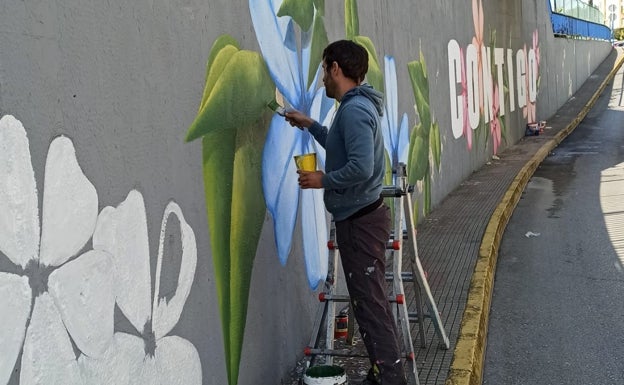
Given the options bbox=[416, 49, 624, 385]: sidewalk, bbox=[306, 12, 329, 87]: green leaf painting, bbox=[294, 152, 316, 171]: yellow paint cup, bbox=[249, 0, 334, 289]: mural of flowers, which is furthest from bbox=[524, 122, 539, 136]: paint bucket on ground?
bbox=[294, 152, 316, 171]: yellow paint cup

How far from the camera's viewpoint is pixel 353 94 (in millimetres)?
3824

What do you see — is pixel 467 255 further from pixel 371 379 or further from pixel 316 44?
pixel 371 379

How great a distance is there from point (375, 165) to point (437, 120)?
647cm

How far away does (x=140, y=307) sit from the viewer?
2852mm

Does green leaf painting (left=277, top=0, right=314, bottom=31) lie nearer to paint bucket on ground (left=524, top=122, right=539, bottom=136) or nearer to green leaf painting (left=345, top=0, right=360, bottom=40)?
green leaf painting (left=345, top=0, right=360, bottom=40)

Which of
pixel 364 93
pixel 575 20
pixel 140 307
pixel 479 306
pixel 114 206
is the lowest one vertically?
pixel 479 306

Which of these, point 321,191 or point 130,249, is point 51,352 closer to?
point 130,249

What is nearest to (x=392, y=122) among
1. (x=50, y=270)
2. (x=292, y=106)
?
(x=292, y=106)

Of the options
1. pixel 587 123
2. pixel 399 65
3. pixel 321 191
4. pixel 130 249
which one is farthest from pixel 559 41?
pixel 130 249

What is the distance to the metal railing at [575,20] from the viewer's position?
26.4 m

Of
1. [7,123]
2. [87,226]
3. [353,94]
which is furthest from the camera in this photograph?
[353,94]

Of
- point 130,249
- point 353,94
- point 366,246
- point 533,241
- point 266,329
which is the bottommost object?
point 533,241

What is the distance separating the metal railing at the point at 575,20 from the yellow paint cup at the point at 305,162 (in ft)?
72.7

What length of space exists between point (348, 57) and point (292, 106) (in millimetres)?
886
